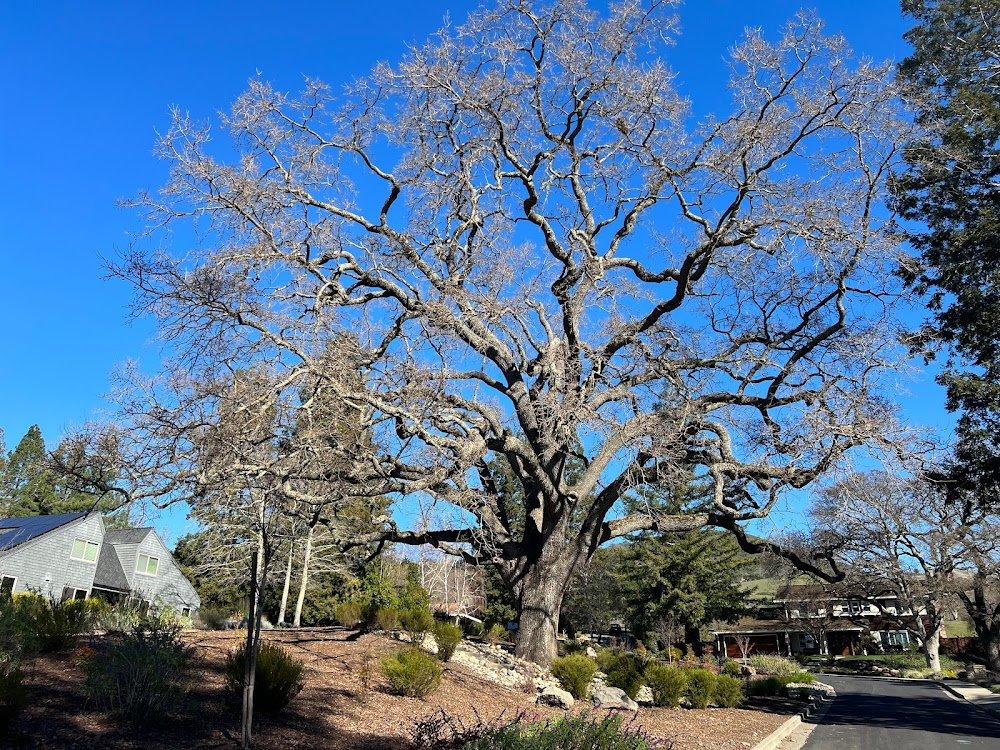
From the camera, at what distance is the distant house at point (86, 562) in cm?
2930

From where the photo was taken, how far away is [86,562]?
3288cm

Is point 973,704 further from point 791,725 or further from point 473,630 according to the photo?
point 473,630

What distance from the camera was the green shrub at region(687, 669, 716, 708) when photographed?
47.0ft


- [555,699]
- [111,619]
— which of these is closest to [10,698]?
[555,699]

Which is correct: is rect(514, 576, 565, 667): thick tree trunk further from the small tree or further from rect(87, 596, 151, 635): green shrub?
the small tree

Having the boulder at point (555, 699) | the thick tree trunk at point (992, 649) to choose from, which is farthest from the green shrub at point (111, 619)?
the thick tree trunk at point (992, 649)

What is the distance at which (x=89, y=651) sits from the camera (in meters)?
8.86

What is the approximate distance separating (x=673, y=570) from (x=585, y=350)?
29144 millimetres

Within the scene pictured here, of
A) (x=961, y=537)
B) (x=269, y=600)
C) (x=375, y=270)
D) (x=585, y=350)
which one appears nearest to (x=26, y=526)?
(x=269, y=600)

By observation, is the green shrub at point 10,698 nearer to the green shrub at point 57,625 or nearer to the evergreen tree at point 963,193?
the green shrub at point 57,625

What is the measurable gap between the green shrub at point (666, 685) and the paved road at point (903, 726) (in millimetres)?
2439

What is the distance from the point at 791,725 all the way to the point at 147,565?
33.8 metres

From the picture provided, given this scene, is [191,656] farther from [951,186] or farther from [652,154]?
[951,186]

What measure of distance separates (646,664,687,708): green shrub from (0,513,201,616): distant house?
62.2 ft
